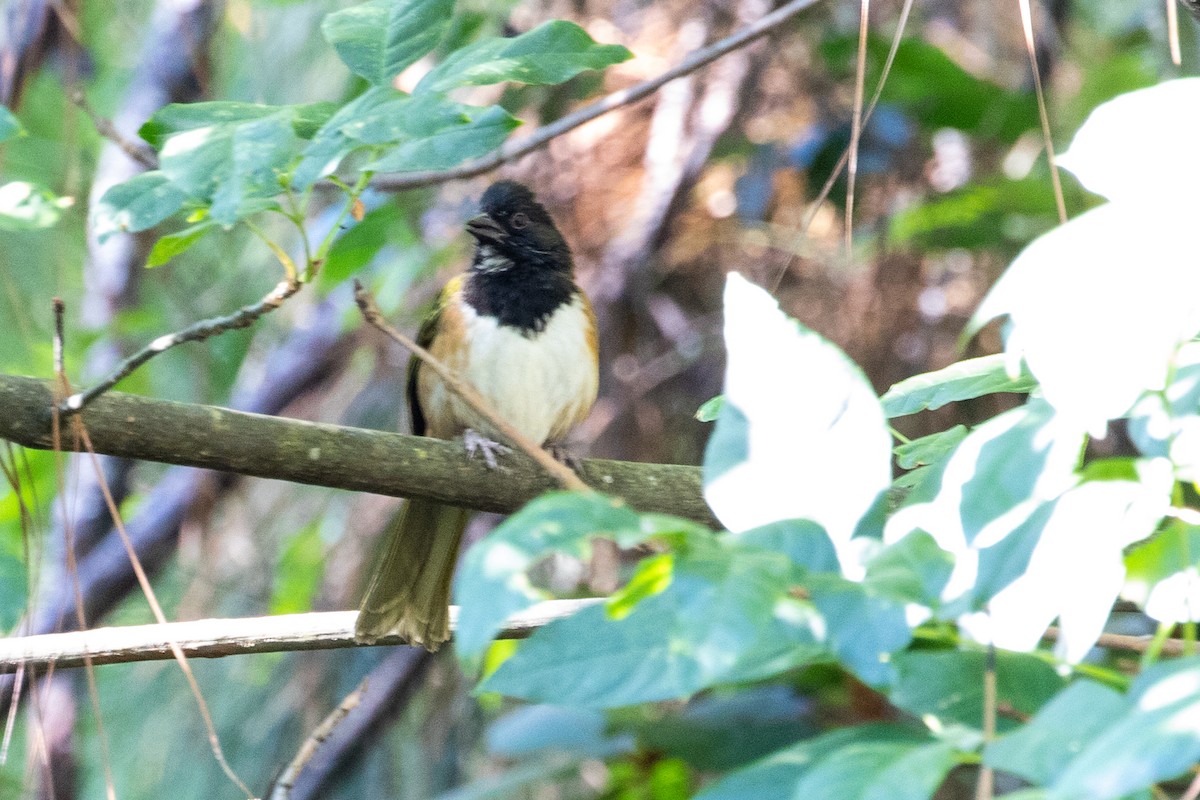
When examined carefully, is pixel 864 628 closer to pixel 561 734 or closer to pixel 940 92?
pixel 561 734

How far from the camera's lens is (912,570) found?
84 cm

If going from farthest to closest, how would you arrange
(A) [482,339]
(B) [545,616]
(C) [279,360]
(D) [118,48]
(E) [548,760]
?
(D) [118,48]
(C) [279,360]
(E) [548,760]
(A) [482,339]
(B) [545,616]

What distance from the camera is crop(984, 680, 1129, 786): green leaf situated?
2.29 feet

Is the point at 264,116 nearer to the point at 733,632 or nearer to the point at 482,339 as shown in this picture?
the point at 733,632

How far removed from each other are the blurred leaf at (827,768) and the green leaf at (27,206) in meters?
1.32

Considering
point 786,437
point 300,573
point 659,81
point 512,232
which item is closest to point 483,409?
point 786,437

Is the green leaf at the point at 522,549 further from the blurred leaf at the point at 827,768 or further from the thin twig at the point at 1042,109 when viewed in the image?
the thin twig at the point at 1042,109

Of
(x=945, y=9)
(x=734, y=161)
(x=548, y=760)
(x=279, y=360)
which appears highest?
(x=945, y=9)

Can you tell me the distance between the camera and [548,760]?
404 cm

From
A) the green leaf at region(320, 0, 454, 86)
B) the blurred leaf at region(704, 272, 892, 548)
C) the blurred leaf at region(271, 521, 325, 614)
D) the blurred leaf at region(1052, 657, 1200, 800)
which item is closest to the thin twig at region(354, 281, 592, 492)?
the blurred leaf at region(704, 272, 892, 548)

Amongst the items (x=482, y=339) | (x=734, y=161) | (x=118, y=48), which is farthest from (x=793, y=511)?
(x=118, y=48)

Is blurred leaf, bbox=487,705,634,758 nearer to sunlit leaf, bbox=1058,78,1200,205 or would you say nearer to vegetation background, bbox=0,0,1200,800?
vegetation background, bbox=0,0,1200,800

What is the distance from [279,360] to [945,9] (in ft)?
10.0

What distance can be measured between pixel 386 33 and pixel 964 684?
1099 mm
